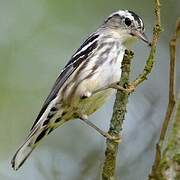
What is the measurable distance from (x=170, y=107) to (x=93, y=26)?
611 centimetres

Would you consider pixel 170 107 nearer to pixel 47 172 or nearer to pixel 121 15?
pixel 47 172

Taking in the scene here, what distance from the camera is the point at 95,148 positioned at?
23.1 ft

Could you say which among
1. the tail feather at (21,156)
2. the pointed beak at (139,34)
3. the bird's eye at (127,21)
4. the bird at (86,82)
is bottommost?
the tail feather at (21,156)

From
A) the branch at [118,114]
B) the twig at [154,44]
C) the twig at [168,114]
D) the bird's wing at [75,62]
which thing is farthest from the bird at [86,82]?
the twig at [168,114]

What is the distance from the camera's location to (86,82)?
18.3ft

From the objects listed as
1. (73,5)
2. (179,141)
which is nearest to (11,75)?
(73,5)

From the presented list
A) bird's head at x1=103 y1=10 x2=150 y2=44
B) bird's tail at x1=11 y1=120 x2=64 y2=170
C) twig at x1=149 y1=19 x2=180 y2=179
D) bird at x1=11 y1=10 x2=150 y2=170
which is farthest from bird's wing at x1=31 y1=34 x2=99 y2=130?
twig at x1=149 y1=19 x2=180 y2=179

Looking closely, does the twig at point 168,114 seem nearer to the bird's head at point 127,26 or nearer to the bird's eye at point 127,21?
the bird's head at point 127,26

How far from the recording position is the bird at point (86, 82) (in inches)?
213

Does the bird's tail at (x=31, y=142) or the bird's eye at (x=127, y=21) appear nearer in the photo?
the bird's tail at (x=31, y=142)

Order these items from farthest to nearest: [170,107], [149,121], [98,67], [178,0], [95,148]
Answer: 1. [178,0]
2. [95,148]
3. [149,121]
4. [98,67]
5. [170,107]

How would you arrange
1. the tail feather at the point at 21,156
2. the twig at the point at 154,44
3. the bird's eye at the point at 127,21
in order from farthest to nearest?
the bird's eye at the point at 127,21 < the tail feather at the point at 21,156 < the twig at the point at 154,44

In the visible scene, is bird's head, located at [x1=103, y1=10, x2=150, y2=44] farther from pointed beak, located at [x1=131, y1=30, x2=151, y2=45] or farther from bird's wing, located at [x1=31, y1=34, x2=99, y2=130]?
bird's wing, located at [x1=31, y1=34, x2=99, y2=130]

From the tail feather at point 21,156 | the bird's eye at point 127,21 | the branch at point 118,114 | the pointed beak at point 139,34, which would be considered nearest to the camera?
the branch at point 118,114
